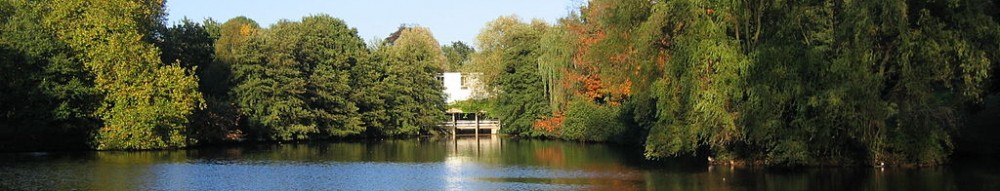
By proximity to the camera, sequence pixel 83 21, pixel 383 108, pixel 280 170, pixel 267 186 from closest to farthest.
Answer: pixel 267 186 < pixel 280 170 < pixel 83 21 < pixel 383 108

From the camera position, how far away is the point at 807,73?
1160 inches

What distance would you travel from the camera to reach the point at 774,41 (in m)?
30.1

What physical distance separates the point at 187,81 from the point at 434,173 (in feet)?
57.0

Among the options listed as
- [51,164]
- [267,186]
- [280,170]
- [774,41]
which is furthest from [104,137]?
[774,41]

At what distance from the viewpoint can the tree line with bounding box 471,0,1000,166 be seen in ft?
94.8

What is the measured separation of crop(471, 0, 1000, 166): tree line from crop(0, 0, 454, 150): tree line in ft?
72.0

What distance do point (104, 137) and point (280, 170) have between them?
14336 mm

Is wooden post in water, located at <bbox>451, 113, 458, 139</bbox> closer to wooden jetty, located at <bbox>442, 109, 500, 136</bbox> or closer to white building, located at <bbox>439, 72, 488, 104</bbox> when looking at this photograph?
wooden jetty, located at <bbox>442, 109, 500, 136</bbox>

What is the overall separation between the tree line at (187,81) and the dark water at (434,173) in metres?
2.57

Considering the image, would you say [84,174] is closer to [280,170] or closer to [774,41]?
[280,170]

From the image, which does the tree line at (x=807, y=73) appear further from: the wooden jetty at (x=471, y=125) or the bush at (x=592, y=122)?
the wooden jetty at (x=471, y=125)

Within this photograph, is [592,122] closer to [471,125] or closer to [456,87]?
[471,125]

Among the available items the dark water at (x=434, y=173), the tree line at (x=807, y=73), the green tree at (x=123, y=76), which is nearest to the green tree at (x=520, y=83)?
the dark water at (x=434, y=173)

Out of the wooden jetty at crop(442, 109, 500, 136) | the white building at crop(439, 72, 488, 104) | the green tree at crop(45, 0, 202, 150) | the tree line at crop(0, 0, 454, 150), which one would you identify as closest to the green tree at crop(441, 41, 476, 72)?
the white building at crop(439, 72, 488, 104)
